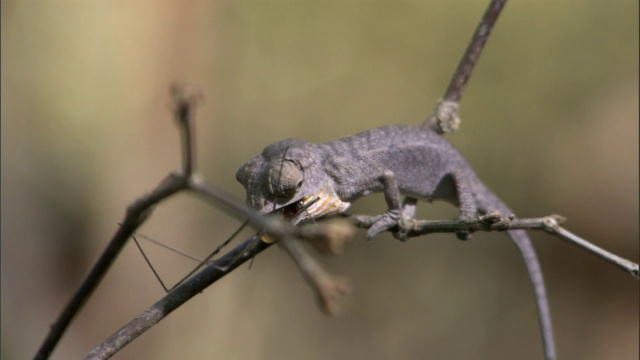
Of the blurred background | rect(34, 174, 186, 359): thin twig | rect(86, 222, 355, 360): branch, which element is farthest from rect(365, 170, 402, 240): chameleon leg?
the blurred background

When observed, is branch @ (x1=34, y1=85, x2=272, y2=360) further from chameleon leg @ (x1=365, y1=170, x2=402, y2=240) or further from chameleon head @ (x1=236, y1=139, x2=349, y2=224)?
chameleon leg @ (x1=365, y1=170, x2=402, y2=240)

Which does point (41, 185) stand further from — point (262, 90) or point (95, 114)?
point (262, 90)

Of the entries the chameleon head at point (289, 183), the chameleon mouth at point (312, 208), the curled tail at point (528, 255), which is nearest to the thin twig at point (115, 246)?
the chameleon head at point (289, 183)

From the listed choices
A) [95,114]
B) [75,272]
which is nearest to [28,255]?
[75,272]

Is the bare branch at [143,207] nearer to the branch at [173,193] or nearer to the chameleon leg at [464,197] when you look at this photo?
the branch at [173,193]

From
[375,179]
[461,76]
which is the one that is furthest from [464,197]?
[461,76]

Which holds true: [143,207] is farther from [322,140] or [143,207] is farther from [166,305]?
[322,140]
